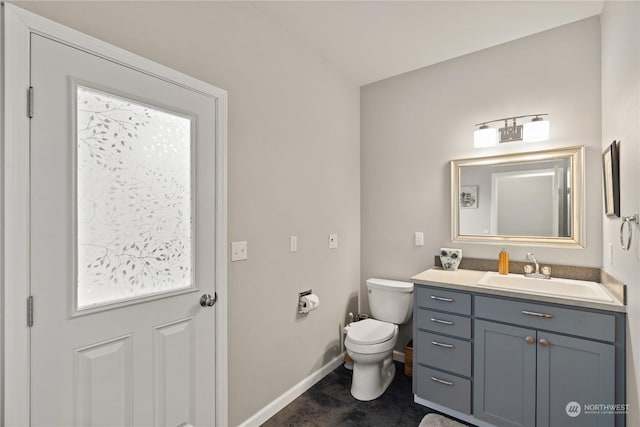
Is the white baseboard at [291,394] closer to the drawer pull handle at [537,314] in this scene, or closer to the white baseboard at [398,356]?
the white baseboard at [398,356]

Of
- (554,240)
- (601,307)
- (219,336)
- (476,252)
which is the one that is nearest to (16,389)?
(219,336)

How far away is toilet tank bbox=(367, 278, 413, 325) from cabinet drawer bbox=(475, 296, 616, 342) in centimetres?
72

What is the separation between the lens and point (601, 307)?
1.62 meters

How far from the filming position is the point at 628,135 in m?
1.39

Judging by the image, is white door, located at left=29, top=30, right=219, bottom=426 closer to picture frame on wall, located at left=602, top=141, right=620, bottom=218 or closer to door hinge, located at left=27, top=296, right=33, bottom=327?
door hinge, located at left=27, top=296, right=33, bottom=327

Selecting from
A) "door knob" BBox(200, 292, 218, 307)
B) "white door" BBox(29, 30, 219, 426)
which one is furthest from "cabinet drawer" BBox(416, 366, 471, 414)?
"door knob" BBox(200, 292, 218, 307)

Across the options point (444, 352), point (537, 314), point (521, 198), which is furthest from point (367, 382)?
point (521, 198)

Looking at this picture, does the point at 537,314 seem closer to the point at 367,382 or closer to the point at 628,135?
the point at 628,135

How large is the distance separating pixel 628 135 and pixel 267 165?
187 cm

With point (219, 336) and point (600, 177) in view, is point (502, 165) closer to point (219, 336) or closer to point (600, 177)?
point (600, 177)

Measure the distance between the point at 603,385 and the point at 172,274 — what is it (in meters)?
2.30

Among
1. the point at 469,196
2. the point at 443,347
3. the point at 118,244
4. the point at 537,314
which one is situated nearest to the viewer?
the point at 118,244

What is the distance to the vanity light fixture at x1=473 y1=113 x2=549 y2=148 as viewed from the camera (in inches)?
88.0

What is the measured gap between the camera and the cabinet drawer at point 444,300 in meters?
2.04
